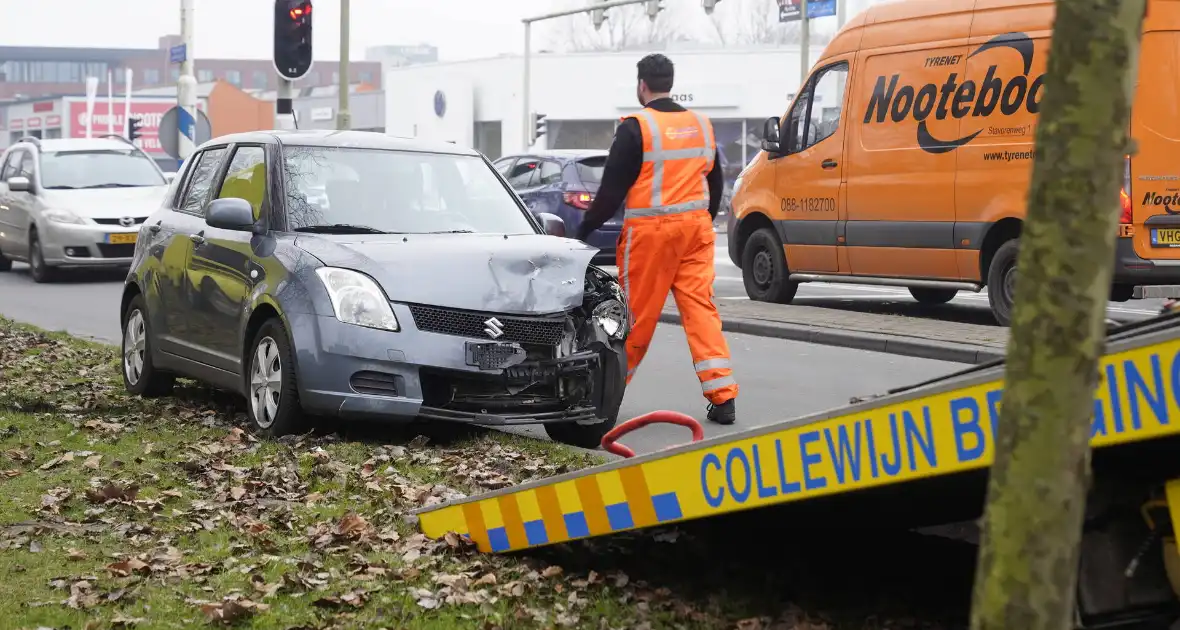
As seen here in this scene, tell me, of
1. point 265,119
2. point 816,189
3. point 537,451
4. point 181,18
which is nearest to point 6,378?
point 537,451

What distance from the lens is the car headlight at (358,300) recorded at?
23.8 feet

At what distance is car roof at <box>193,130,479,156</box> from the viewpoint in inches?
336

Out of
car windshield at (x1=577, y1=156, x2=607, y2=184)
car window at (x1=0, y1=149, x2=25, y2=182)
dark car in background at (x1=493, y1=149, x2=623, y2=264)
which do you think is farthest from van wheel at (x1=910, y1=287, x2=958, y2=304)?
car window at (x1=0, y1=149, x2=25, y2=182)

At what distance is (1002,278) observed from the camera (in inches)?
505

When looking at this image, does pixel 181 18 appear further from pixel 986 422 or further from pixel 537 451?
pixel 986 422

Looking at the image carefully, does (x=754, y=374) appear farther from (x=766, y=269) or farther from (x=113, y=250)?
(x=113, y=250)

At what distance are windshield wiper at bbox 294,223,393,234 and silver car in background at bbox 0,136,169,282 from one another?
34.8 ft

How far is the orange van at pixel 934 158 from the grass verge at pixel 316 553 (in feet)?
21.0

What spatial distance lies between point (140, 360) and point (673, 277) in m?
3.18

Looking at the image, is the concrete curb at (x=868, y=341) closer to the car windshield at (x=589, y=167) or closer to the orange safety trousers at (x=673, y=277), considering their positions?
the orange safety trousers at (x=673, y=277)

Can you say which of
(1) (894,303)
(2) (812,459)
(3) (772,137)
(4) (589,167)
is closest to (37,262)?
(4) (589,167)

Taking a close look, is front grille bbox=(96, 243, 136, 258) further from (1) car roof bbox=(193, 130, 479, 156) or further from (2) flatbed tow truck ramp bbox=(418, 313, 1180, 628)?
(2) flatbed tow truck ramp bbox=(418, 313, 1180, 628)

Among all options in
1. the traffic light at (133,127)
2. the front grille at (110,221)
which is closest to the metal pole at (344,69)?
the front grille at (110,221)

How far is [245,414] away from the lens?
8.50 metres
